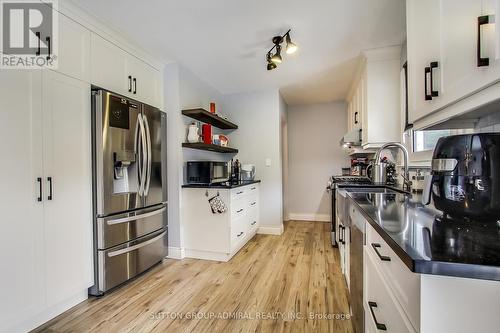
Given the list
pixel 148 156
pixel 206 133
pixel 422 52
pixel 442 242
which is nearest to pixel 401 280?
pixel 442 242

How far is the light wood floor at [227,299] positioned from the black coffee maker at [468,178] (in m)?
1.21

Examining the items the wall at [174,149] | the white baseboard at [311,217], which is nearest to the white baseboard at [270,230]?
the white baseboard at [311,217]

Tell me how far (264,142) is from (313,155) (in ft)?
4.88

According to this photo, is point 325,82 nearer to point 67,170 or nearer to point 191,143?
point 191,143

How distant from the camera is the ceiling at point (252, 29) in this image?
1.88 m

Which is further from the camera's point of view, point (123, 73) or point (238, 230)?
point (238, 230)

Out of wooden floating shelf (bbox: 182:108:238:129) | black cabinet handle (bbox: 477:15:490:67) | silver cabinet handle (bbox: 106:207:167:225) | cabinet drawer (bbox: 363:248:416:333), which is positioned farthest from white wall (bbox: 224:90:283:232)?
black cabinet handle (bbox: 477:15:490:67)

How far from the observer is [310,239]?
363cm

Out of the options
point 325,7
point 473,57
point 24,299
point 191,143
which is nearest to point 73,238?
point 24,299

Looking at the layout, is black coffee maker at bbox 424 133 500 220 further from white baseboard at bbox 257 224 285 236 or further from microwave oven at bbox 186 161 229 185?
white baseboard at bbox 257 224 285 236

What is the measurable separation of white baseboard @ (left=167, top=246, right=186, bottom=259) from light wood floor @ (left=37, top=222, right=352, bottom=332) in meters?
0.07

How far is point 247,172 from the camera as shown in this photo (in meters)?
3.81

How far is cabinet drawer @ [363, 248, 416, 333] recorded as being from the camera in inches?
28.1

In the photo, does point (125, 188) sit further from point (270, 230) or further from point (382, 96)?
point (382, 96)
